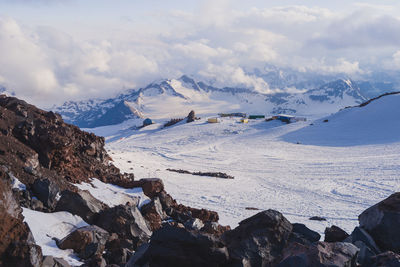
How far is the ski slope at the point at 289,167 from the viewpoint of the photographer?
21.1 metres

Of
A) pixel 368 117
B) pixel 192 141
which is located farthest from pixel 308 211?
pixel 368 117

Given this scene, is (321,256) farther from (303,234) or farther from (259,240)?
(303,234)

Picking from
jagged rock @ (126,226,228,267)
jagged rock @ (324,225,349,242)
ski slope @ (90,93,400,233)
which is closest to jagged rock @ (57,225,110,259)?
jagged rock @ (126,226,228,267)

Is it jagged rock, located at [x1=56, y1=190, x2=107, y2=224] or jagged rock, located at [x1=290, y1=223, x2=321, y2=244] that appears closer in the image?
jagged rock, located at [x1=290, y1=223, x2=321, y2=244]

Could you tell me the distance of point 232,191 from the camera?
25.0m

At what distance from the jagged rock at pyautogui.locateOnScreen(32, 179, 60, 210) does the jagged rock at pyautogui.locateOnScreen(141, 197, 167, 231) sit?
3438mm

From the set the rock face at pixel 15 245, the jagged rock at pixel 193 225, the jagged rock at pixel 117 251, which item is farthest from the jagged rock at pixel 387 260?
the rock face at pixel 15 245

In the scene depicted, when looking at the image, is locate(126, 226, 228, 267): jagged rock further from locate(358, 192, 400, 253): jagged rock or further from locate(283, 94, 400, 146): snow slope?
locate(283, 94, 400, 146): snow slope

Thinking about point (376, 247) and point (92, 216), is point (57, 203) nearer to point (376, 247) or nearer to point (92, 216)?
point (92, 216)

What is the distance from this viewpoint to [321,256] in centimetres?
675

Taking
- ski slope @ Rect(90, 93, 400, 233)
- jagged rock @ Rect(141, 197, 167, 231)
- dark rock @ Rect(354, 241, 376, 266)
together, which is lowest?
ski slope @ Rect(90, 93, 400, 233)

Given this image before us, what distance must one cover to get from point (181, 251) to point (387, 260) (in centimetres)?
405

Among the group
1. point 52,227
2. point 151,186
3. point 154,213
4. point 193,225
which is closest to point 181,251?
point 52,227

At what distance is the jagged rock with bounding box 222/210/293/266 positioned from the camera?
780 centimetres
